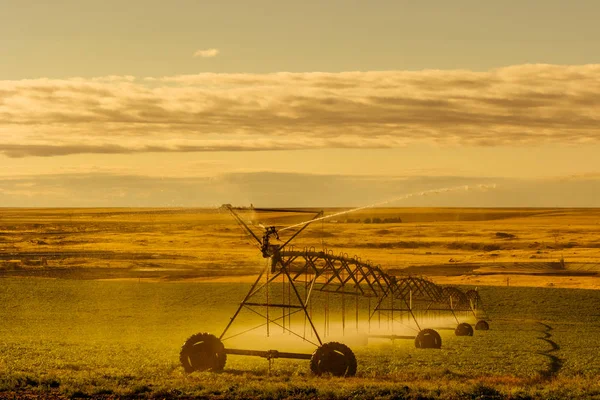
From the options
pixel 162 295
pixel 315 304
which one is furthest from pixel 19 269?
pixel 315 304

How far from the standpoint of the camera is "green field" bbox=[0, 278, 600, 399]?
31188mm

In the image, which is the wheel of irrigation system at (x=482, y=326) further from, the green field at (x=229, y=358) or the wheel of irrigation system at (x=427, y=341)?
the wheel of irrigation system at (x=427, y=341)

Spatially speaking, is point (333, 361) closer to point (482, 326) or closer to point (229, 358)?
point (229, 358)

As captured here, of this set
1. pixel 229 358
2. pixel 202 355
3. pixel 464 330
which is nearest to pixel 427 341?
pixel 464 330

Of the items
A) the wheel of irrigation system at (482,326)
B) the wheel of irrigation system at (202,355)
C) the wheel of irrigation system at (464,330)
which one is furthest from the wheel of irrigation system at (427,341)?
the wheel of irrigation system at (202,355)

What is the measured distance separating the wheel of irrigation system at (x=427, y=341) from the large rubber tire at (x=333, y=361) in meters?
30.2

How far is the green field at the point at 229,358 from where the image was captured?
31188 millimetres

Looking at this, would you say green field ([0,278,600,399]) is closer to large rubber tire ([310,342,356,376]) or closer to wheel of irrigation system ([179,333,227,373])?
large rubber tire ([310,342,356,376])

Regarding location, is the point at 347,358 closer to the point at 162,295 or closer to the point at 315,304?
the point at 315,304

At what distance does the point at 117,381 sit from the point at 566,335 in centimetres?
6573

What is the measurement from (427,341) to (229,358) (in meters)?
20.5

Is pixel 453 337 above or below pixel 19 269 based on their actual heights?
below

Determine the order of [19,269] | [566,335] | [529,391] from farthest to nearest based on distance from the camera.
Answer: [19,269] < [566,335] < [529,391]

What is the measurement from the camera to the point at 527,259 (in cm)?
17712
